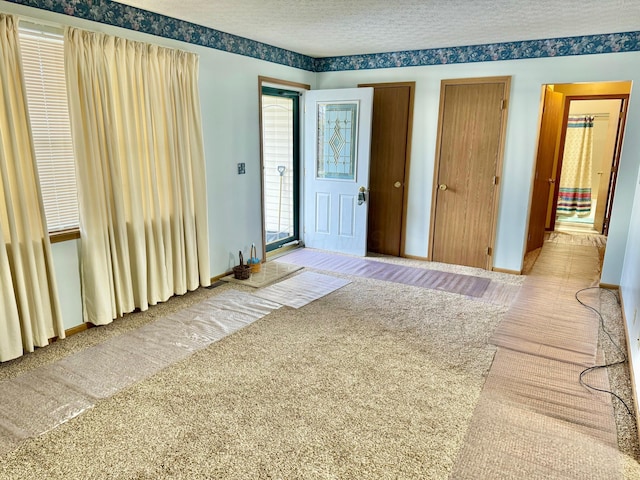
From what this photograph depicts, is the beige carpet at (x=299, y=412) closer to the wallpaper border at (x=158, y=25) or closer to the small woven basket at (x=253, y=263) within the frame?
the small woven basket at (x=253, y=263)

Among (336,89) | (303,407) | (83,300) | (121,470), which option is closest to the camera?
(121,470)

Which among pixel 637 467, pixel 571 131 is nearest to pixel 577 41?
pixel 637 467

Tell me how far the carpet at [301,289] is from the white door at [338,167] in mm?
1026

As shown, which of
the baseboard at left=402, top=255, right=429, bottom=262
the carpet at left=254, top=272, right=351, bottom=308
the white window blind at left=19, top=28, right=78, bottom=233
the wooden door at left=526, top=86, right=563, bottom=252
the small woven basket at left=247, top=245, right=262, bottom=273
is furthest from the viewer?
the baseboard at left=402, top=255, right=429, bottom=262

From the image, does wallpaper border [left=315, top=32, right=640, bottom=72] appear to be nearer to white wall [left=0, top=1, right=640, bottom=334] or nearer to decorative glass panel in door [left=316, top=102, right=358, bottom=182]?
white wall [left=0, top=1, right=640, bottom=334]

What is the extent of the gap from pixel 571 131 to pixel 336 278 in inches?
258

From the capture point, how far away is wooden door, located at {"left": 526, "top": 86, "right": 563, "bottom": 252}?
512 cm

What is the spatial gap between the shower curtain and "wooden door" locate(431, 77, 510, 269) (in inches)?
183

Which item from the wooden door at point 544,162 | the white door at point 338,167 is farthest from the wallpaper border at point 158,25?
the wooden door at point 544,162

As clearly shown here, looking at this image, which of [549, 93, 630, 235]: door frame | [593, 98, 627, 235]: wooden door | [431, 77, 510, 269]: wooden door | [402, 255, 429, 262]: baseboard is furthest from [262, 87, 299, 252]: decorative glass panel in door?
[593, 98, 627, 235]: wooden door

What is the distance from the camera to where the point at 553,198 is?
23.4 feet

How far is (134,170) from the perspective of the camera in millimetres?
3408

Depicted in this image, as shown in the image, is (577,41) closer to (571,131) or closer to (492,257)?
(492,257)

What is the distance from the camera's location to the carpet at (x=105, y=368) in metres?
2.31
